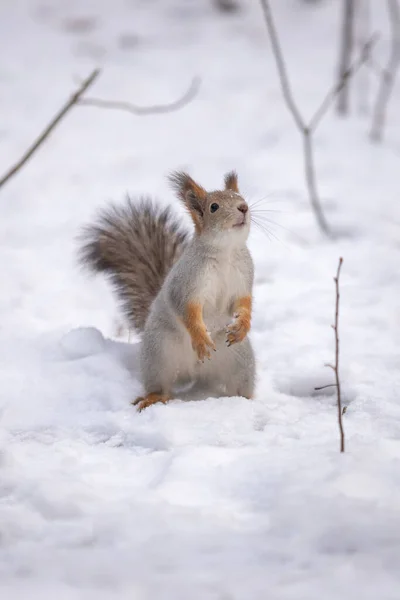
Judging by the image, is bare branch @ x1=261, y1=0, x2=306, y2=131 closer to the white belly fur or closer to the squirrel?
the squirrel

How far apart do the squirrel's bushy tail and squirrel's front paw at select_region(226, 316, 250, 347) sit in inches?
22.4

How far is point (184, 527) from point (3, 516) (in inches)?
15.2

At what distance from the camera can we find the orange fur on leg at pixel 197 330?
2.26m

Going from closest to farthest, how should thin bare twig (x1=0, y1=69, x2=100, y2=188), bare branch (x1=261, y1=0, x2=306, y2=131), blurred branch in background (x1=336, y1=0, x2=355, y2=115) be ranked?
thin bare twig (x1=0, y1=69, x2=100, y2=188), bare branch (x1=261, y1=0, x2=306, y2=131), blurred branch in background (x1=336, y1=0, x2=355, y2=115)

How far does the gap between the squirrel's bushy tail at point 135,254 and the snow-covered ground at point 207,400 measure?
0.63ft

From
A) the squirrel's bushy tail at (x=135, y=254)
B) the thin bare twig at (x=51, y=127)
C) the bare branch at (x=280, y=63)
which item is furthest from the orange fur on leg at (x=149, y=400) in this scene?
the bare branch at (x=280, y=63)

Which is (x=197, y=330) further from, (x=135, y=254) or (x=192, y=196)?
(x=135, y=254)

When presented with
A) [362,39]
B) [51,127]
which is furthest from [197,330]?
[362,39]

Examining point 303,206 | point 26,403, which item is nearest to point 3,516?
point 26,403

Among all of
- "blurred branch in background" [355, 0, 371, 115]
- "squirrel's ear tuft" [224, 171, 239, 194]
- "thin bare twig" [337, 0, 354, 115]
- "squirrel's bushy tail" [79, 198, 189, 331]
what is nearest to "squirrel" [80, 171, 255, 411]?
"squirrel's ear tuft" [224, 171, 239, 194]

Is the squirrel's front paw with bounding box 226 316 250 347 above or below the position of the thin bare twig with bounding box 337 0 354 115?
below

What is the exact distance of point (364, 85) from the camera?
636cm

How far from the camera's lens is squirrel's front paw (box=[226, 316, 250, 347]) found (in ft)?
7.53

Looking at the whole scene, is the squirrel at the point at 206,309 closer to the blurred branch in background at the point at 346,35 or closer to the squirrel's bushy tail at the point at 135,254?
the squirrel's bushy tail at the point at 135,254
